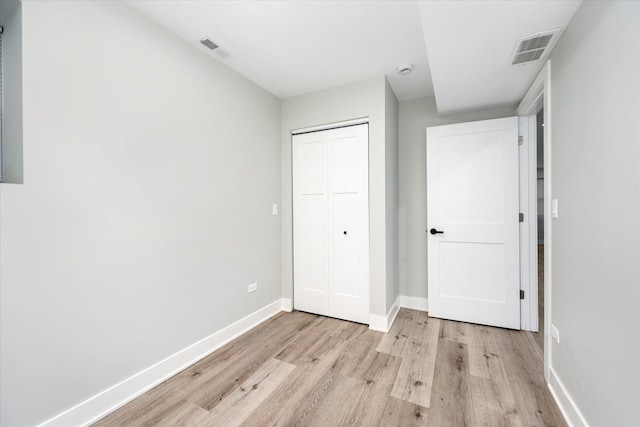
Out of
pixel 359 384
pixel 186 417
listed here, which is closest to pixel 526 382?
pixel 359 384

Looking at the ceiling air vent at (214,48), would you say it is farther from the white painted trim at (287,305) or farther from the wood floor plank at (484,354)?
the wood floor plank at (484,354)

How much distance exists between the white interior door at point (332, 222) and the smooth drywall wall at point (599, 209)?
1540 millimetres

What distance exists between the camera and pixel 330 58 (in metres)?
2.37

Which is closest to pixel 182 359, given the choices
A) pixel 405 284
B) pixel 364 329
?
pixel 364 329

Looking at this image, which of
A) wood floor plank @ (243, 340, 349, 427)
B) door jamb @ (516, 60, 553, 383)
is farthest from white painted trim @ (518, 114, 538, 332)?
wood floor plank @ (243, 340, 349, 427)

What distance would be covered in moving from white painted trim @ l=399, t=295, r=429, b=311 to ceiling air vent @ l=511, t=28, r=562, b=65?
2.49 metres

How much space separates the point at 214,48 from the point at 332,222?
6.36 ft

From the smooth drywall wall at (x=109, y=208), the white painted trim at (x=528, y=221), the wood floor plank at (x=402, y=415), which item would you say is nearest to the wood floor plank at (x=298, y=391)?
the wood floor plank at (x=402, y=415)

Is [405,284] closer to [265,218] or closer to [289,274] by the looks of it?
[289,274]

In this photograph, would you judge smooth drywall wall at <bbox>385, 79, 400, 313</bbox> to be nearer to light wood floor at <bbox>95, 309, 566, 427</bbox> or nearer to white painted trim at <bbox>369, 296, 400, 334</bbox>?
white painted trim at <bbox>369, 296, 400, 334</bbox>

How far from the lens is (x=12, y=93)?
136 centimetres

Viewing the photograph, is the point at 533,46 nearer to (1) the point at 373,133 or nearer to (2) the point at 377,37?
(2) the point at 377,37

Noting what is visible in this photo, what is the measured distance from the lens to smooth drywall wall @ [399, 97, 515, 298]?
10.5ft

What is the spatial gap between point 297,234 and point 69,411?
7.30ft
